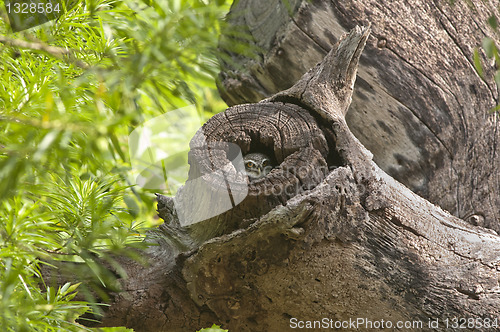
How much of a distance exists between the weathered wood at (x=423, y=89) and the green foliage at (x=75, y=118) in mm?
719

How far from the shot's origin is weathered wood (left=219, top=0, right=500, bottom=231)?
5.95 feet

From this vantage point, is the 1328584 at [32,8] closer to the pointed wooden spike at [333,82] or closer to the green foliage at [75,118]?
the green foliage at [75,118]

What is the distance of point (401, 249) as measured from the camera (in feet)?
4.09

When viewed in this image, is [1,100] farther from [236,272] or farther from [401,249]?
[401,249]

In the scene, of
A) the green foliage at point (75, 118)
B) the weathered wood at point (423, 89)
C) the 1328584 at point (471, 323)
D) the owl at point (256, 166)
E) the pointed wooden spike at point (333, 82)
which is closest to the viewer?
the green foliage at point (75, 118)

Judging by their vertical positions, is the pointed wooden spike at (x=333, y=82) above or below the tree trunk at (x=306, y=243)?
above

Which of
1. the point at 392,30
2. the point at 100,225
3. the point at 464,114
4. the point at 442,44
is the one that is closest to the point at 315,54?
the point at 392,30

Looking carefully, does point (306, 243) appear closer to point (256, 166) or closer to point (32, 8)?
point (256, 166)

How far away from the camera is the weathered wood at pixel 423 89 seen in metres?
1.81

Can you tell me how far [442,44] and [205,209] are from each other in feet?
4.06

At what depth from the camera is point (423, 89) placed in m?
1.83
